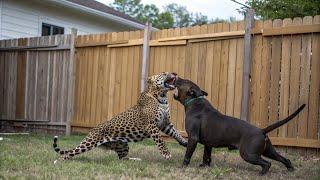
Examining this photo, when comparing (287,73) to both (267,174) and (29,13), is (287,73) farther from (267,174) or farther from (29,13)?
(29,13)

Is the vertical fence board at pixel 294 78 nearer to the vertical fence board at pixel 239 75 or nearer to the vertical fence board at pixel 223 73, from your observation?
the vertical fence board at pixel 239 75

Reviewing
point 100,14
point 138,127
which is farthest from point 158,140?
point 100,14

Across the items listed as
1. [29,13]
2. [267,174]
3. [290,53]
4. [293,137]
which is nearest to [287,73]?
[290,53]

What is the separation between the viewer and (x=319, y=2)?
12.2 meters

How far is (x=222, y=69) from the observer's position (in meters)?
9.34

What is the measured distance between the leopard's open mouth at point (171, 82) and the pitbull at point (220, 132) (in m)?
0.24

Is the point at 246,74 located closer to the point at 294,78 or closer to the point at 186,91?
the point at 294,78

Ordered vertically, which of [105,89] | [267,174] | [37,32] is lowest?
[267,174]

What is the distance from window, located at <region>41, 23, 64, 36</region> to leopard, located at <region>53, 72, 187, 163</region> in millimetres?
10257

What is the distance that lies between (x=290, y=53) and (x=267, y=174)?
2.75 m

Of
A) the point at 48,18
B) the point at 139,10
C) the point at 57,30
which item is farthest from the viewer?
the point at 139,10

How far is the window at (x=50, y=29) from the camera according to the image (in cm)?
1728

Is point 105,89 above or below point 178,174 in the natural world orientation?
above

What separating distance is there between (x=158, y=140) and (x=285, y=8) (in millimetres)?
7556
